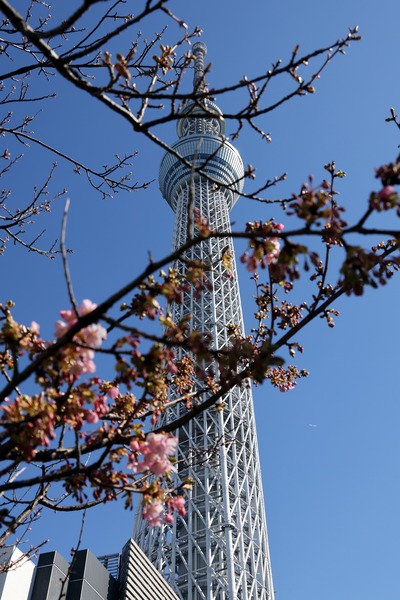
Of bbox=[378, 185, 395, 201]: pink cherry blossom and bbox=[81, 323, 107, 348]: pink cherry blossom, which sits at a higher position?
bbox=[378, 185, 395, 201]: pink cherry blossom

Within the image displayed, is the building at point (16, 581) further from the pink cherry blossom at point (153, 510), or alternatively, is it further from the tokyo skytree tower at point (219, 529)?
the tokyo skytree tower at point (219, 529)

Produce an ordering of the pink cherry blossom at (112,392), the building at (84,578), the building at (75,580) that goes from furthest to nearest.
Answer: the building at (75,580), the building at (84,578), the pink cherry blossom at (112,392)

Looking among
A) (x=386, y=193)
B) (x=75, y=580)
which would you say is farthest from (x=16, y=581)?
(x=386, y=193)

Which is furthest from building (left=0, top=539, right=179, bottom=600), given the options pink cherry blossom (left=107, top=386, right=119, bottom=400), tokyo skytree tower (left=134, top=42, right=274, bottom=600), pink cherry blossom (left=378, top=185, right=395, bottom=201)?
tokyo skytree tower (left=134, top=42, right=274, bottom=600)

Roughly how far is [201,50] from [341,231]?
67.8m

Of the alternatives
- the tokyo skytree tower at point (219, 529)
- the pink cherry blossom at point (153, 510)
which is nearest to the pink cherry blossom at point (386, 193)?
the pink cherry blossom at point (153, 510)

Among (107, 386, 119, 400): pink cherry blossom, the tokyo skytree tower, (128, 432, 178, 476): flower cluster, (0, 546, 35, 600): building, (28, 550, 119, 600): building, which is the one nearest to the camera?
(128, 432, 178, 476): flower cluster

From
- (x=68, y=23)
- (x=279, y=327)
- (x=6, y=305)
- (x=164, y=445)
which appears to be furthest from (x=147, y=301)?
(x=279, y=327)

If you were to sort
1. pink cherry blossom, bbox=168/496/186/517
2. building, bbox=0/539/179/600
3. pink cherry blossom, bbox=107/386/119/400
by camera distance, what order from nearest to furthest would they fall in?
1. pink cherry blossom, bbox=168/496/186/517
2. pink cherry blossom, bbox=107/386/119/400
3. building, bbox=0/539/179/600

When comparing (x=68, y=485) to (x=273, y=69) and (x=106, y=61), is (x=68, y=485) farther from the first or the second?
(x=273, y=69)

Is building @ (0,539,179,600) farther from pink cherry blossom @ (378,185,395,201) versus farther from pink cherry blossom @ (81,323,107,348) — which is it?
pink cherry blossom @ (378,185,395,201)

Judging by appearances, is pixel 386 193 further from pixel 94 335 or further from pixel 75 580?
pixel 75 580

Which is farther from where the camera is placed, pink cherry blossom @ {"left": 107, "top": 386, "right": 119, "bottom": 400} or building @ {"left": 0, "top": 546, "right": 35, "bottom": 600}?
building @ {"left": 0, "top": 546, "right": 35, "bottom": 600}

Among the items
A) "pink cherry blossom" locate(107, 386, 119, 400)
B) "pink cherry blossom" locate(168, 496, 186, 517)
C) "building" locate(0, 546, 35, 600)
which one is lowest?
"pink cherry blossom" locate(168, 496, 186, 517)
